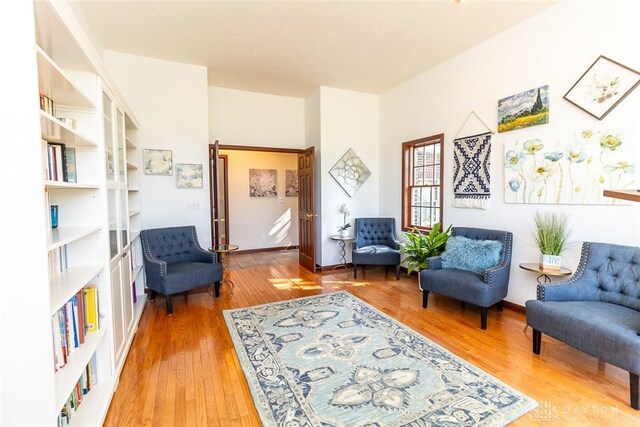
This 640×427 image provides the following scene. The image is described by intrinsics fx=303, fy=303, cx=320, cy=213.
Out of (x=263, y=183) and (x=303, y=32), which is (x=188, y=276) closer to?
(x=303, y=32)

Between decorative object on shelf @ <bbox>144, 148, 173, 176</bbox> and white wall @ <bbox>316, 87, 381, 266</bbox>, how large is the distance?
7.60 feet

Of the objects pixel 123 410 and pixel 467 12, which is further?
pixel 467 12

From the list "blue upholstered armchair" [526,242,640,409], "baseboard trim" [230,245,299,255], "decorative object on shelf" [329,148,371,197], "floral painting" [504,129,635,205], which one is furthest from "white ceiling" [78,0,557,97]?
"baseboard trim" [230,245,299,255]

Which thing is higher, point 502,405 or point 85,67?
point 85,67

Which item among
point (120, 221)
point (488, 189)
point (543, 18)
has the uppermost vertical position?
point (543, 18)

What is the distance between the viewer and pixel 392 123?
17.2 feet

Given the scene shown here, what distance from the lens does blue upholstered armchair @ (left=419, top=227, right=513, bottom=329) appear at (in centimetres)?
297

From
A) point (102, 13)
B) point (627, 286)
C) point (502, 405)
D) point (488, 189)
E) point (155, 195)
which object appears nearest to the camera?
point (502, 405)

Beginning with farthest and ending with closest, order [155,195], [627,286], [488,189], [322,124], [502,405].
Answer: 1. [322,124]
2. [155,195]
3. [488,189]
4. [627,286]
5. [502,405]

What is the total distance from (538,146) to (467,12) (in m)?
1.54

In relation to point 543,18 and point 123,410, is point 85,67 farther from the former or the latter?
point 543,18

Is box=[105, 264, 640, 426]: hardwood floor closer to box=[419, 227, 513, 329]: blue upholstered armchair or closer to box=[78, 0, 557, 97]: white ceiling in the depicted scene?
box=[419, 227, 513, 329]: blue upholstered armchair

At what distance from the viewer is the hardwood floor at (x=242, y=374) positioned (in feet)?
5.95

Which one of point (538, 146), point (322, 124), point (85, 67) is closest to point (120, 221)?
point (85, 67)
